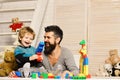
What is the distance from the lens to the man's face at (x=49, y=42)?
1981mm

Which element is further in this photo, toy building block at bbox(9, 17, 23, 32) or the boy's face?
toy building block at bbox(9, 17, 23, 32)

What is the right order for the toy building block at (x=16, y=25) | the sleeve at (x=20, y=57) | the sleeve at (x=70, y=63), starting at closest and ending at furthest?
the sleeve at (x=20, y=57) → the sleeve at (x=70, y=63) → the toy building block at (x=16, y=25)

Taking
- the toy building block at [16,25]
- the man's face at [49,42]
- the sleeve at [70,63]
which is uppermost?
the toy building block at [16,25]

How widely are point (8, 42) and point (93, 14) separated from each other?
3.32ft

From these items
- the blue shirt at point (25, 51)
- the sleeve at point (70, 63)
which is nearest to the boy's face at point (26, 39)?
the blue shirt at point (25, 51)

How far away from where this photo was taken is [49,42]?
199 centimetres

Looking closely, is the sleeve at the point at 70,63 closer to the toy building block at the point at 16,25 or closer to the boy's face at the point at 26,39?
the boy's face at the point at 26,39

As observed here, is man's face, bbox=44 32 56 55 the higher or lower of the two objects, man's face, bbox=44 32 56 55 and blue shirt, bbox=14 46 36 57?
the higher

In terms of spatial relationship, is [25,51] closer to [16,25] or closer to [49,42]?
[49,42]

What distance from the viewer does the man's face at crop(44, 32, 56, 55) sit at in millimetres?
1981

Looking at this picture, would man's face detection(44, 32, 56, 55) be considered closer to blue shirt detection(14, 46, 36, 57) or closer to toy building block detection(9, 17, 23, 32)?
blue shirt detection(14, 46, 36, 57)

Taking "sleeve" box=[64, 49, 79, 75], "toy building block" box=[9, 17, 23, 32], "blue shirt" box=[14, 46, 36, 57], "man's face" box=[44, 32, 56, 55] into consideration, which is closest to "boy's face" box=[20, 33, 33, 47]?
"blue shirt" box=[14, 46, 36, 57]

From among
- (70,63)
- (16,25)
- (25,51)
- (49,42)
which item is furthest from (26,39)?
(16,25)

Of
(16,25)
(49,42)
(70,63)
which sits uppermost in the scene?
(16,25)
